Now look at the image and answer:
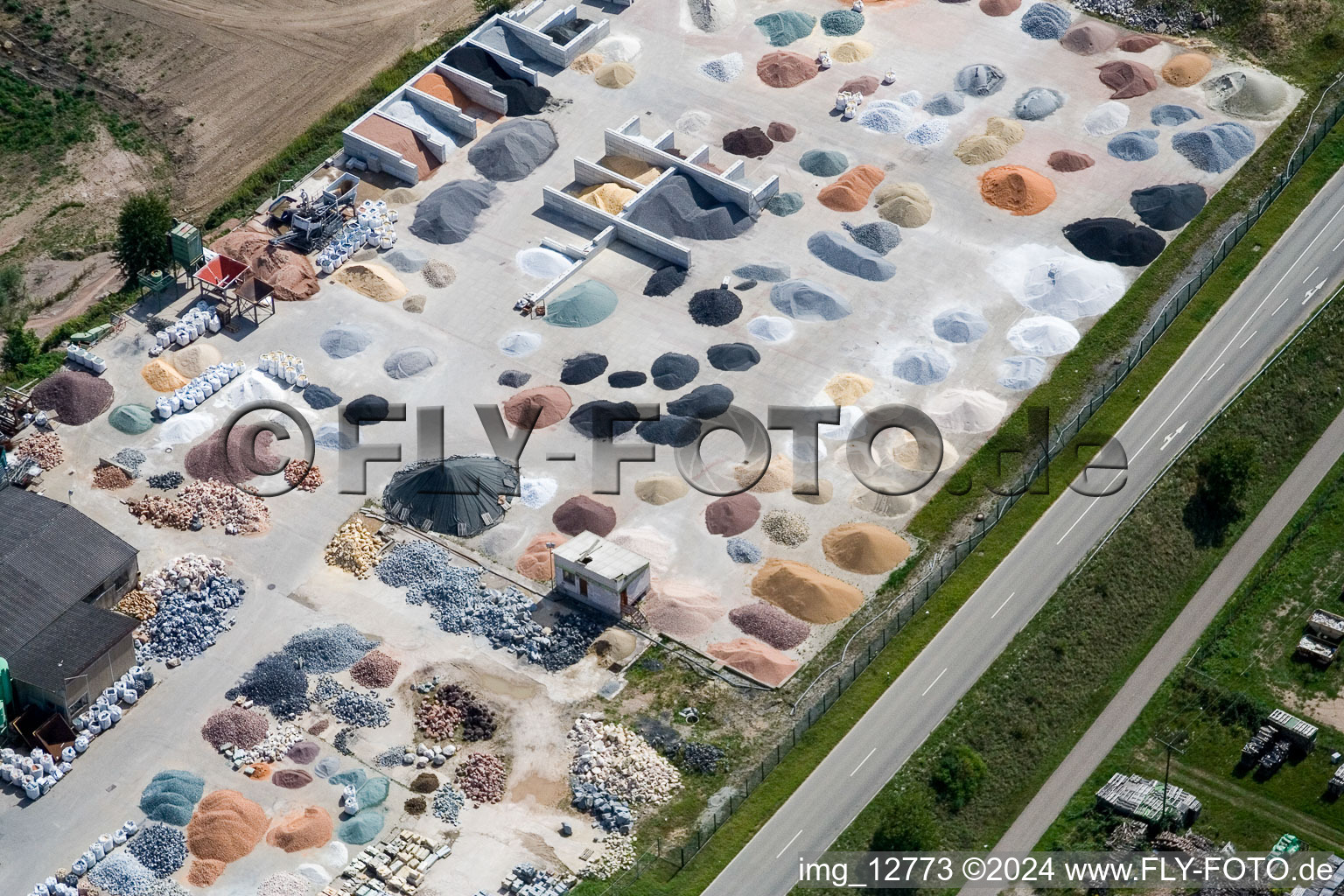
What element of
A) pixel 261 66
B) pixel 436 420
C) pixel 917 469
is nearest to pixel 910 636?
pixel 917 469

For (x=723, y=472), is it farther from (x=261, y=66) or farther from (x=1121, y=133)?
(x=261, y=66)

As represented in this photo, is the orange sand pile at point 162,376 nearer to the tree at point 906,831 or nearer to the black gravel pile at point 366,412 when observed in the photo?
the black gravel pile at point 366,412

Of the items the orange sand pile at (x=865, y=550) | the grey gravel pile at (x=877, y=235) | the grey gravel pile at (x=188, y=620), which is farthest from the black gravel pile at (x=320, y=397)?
the grey gravel pile at (x=877, y=235)

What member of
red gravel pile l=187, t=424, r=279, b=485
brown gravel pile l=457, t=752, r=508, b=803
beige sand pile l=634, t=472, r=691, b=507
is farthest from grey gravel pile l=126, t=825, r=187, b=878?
beige sand pile l=634, t=472, r=691, b=507

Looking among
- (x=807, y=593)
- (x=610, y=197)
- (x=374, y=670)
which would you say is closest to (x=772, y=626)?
(x=807, y=593)

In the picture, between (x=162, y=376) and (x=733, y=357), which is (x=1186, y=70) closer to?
(x=733, y=357)

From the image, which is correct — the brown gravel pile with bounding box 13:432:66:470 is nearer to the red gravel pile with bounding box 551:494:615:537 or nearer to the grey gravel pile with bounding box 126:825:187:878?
the grey gravel pile with bounding box 126:825:187:878
